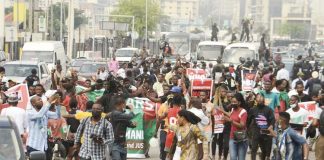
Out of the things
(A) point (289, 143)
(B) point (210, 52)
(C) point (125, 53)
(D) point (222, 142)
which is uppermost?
(A) point (289, 143)

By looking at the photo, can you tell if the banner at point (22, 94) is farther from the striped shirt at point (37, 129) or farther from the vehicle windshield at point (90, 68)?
the vehicle windshield at point (90, 68)

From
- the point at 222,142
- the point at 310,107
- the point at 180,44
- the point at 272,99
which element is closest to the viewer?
the point at 310,107

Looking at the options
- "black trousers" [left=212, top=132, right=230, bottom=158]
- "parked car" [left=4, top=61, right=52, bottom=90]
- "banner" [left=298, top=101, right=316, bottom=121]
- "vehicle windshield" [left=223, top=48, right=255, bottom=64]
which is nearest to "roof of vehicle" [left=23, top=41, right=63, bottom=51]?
"parked car" [left=4, top=61, right=52, bottom=90]

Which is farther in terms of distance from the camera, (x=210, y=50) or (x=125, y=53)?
(x=125, y=53)

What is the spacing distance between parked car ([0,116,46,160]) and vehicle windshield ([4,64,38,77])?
2141 cm

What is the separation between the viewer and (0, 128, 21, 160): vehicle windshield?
11258 millimetres

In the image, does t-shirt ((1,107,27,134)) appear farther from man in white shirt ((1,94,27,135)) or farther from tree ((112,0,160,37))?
tree ((112,0,160,37))

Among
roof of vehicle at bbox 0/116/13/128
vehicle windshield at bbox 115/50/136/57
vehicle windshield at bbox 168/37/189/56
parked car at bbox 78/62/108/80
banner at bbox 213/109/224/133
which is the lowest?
vehicle windshield at bbox 168/37/189/56

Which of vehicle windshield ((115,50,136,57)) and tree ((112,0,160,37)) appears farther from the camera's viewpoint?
tree ((112,0,160,37))

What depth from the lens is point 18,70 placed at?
1318 inches

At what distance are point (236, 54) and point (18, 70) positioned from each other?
2361 centimetres

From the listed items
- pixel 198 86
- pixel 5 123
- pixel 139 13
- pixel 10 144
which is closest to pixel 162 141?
pixel 198 86

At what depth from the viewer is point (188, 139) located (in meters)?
14.6

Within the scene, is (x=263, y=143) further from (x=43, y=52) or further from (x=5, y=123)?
(x=43, y=52)
